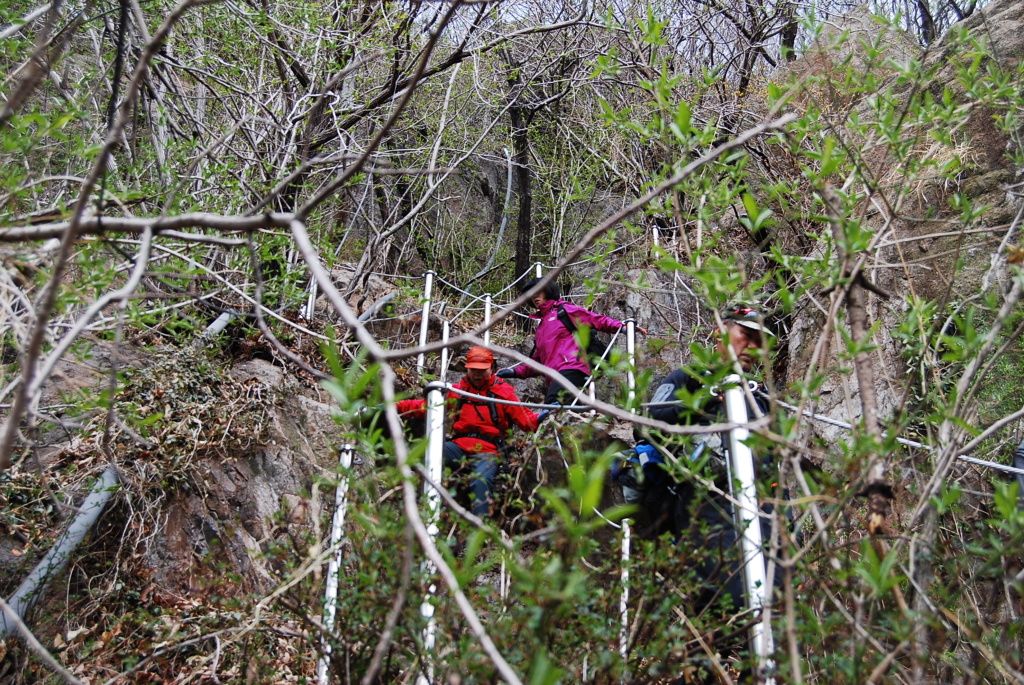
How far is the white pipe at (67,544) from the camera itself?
3773mm

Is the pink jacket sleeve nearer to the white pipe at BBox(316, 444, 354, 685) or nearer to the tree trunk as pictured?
the white pipe at BBox(316, 444, 354, 685)

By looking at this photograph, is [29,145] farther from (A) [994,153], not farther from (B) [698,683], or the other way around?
(A) [994,153]

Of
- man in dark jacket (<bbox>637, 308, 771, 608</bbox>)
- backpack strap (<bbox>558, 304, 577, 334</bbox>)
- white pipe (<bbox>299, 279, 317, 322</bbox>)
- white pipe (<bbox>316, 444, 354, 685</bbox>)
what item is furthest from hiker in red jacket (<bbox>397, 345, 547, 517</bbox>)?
white pipe (<bbox>299, 279, 317, 322</bbox>)

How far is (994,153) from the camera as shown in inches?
221

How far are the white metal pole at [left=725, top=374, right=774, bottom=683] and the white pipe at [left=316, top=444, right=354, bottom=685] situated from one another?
1.08m

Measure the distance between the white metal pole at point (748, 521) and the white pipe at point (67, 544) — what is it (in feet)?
9.58

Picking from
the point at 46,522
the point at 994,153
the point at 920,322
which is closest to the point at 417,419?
the point at 46,522

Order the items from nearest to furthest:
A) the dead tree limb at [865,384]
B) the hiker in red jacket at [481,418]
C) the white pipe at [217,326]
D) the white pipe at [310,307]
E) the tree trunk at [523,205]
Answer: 1. the dead tree limb at [865,384]
2. the hiker in red jacket at [481,418]
3. the white pipe at [217,326]
4. the white pipe at [310,307]
5. the tree trunk at [523,205]

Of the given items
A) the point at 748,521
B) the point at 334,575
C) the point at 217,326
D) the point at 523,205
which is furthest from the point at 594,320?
the point at 523,205

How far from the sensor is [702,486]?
2139mm

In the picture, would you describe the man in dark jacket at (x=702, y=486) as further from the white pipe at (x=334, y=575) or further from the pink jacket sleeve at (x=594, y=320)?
the pink jacket sleeve at (x=594, y=320)

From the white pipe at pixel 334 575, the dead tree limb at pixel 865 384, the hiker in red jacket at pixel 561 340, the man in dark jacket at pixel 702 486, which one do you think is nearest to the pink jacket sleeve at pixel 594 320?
the hiker in red jacket at pixel 561 340

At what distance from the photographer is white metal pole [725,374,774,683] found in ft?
6.41

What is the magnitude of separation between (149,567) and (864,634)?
3830mm
